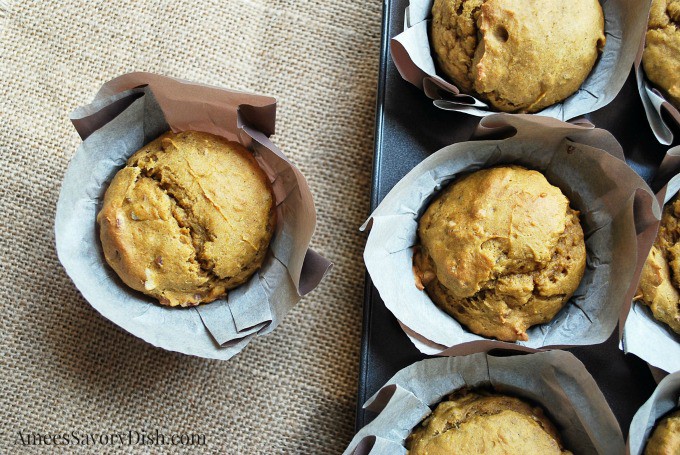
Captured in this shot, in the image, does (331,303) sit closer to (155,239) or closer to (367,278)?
(367,278)

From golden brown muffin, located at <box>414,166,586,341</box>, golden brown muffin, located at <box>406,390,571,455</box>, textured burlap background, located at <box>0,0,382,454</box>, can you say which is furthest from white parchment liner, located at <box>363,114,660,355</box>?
textured burlap background, located at <box>0,0,382,454</box>

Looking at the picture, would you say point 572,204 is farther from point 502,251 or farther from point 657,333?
point 657,333

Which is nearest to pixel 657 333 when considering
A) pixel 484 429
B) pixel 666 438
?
pixel 666 438

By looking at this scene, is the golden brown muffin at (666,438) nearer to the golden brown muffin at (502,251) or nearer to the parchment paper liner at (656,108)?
the golden brown muffin at (502,251)

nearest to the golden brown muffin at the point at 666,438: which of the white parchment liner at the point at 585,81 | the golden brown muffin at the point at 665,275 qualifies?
the golden brown muffin at the point at 665,275

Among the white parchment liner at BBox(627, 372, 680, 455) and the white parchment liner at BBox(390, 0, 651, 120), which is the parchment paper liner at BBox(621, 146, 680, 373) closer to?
the white parchment liner at BBox(627, 372, 680, 455)

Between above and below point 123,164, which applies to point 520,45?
above

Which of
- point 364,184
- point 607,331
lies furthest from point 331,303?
point 607,331

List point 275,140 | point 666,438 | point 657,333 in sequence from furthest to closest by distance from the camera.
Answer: point 275,140, point 657,333, point 666,438
